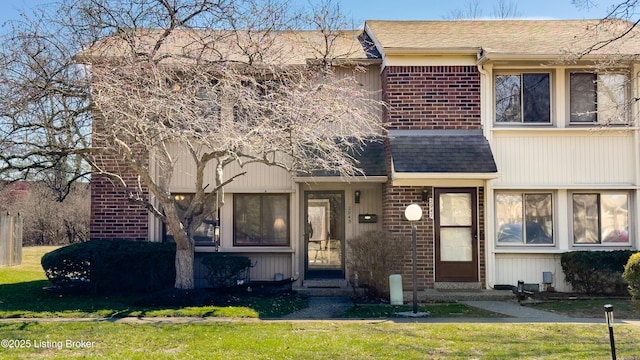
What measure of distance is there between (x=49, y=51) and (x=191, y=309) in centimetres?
529

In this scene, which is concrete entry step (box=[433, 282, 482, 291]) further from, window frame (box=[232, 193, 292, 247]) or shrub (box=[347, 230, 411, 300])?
window frame (box=[232, 193, 292, 247])

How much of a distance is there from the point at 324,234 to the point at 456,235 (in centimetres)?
320

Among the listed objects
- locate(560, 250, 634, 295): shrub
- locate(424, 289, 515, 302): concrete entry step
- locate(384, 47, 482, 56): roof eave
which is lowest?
locate(424, 289, 515, 302): concrete entry step

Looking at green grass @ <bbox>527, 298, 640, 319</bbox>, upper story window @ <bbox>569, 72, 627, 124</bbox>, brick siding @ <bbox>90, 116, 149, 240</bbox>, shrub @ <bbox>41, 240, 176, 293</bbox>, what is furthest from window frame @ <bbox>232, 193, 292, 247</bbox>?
upper story window @ <bbox>569, 72, 627, 124</bbox>

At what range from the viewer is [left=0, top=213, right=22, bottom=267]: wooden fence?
1846 cm

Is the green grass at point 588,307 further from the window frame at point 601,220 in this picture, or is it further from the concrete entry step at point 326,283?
the concrete entry step at point 326,283

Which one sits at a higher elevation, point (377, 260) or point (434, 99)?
point (434, 99)

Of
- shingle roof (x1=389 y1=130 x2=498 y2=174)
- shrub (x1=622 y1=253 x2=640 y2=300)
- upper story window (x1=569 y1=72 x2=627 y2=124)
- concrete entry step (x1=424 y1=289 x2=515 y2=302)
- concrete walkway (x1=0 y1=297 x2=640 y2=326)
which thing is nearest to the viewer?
shrub (x1=622 y1=253 x2=640 y2=300)

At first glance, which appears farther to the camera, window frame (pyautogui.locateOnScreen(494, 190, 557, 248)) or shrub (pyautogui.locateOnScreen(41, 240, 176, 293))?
window frame (pyautogui.locateOnScreen(494, 190, 557, 248))

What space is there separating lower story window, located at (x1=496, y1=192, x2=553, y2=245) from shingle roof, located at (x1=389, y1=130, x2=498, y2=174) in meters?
1.36

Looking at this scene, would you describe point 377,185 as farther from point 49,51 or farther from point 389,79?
point 49,51

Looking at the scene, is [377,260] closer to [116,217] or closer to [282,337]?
[282,337]

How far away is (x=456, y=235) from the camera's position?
13.1m

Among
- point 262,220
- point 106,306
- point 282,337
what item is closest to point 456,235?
point 262,220
